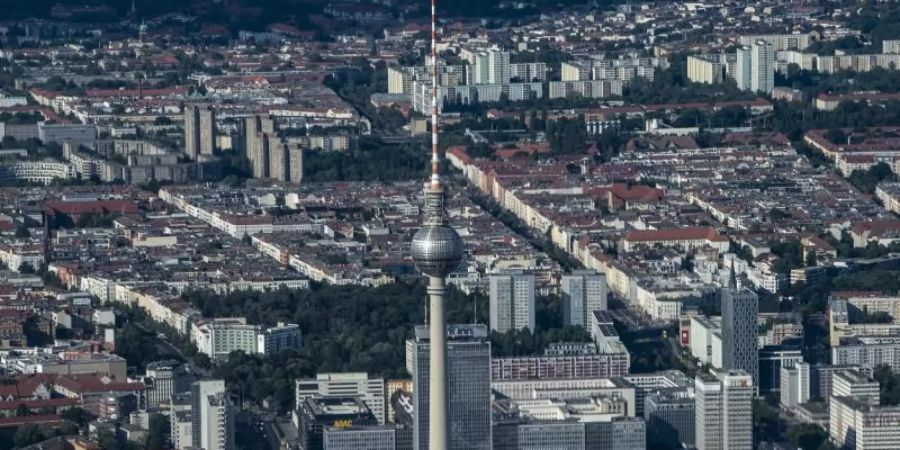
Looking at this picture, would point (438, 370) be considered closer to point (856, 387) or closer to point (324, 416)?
point (324, 416)

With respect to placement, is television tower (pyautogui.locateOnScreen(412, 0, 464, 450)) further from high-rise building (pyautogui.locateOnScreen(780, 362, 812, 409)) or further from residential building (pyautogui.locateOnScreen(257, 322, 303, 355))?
residential building (pyautogui.locateOnScreen(257, 322, 303, 355))

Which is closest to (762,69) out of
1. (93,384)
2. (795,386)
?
(795,386)

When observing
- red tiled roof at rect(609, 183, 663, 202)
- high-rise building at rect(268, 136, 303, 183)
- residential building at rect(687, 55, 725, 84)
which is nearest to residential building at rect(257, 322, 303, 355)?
red tiled roof at rect(609, 183, 663, 202)

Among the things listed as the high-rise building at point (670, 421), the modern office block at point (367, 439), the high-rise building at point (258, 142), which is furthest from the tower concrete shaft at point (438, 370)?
the high-rise building at point (258, 142)

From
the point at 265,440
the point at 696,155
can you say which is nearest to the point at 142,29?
the point at 696,155

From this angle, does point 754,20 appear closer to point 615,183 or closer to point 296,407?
point 615,183

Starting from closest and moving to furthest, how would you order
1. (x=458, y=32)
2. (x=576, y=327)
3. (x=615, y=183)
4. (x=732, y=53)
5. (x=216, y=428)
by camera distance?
(x=216, y=428) < (x=576, y=327) < (x=615, y=183) < (x=732, y=53) < (x=458, y=32)
